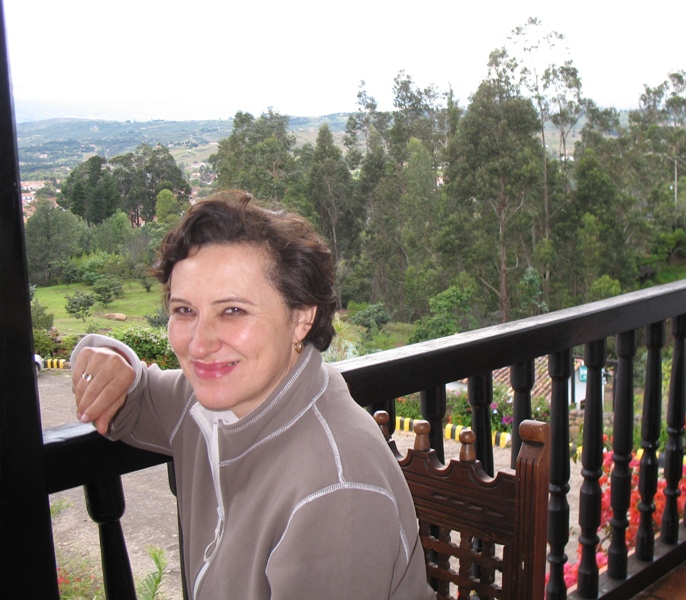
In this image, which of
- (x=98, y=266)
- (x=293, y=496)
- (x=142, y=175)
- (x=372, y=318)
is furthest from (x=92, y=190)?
(x=372, y=318)

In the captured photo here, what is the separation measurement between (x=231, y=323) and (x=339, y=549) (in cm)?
23

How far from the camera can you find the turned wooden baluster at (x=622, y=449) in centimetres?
141

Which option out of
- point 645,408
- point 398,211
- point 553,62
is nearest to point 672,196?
point 553,62

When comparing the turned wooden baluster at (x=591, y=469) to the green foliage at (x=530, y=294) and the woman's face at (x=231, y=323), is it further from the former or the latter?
the green foliage at (x=530, y=294)

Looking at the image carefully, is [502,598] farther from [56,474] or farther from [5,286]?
[5,286]

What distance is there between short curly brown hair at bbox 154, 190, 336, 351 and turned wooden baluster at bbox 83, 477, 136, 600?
0.82 ft

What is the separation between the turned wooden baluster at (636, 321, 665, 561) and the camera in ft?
4.90

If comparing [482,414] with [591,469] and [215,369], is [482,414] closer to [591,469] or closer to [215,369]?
[591,469]

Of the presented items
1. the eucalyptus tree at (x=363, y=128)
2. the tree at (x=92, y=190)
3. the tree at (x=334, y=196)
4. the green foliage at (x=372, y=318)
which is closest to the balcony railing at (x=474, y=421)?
the tree at (x=92, y=190)

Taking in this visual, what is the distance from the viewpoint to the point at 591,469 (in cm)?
138

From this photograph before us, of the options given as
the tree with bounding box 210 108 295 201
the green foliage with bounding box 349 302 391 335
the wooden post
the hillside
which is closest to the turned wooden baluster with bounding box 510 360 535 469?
the wooden post

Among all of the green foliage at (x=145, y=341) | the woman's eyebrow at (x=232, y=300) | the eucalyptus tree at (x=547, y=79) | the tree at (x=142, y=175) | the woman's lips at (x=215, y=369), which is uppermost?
the eucalyptus tree at (x=547, y=79)

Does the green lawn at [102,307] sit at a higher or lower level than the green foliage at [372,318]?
higher

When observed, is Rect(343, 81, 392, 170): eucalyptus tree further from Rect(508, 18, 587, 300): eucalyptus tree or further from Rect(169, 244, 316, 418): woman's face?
Rect(169, 244, 316, 418): woman's face
